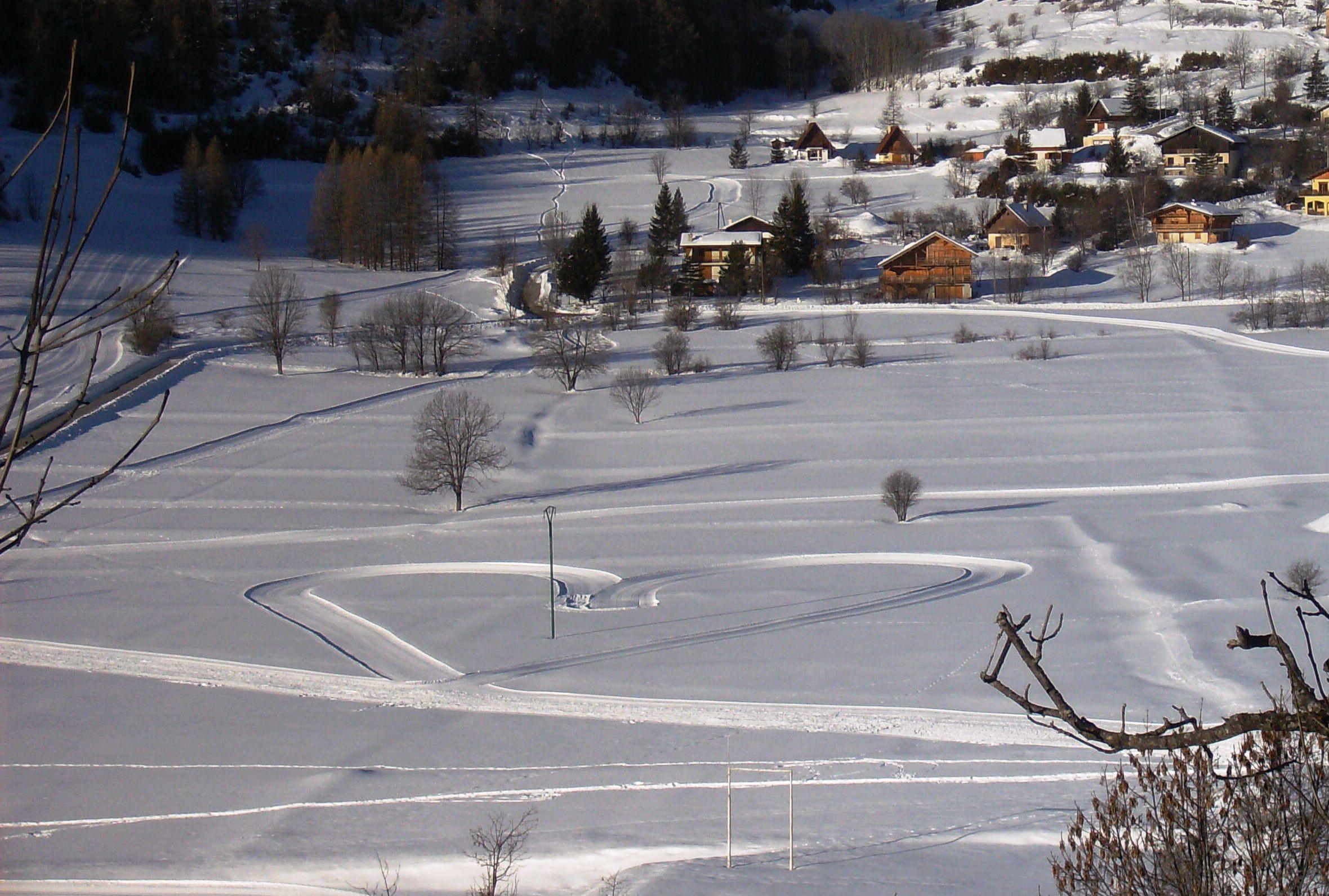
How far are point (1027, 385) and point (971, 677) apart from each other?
19103 millimetres

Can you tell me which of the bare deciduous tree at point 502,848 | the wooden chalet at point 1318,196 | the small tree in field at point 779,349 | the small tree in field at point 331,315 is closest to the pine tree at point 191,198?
the small tree in field at point 331,315

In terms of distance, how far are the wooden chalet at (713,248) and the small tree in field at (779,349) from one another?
11.0 metres

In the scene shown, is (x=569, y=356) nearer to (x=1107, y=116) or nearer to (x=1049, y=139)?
(x=1049, y=139)

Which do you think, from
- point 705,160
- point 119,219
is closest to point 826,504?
point 119,219

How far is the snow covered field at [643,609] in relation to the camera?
9383 mm

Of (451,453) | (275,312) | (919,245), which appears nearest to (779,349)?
(919,245)

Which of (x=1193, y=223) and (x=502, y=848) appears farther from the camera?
(x=1193, y=223)

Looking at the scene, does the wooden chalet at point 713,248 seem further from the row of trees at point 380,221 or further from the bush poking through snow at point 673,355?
the bush poking through snow at point 673,355

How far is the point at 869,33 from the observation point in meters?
88.4

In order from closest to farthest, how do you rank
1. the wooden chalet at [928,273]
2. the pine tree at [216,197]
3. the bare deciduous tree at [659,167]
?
1. the wooden chalet at [928,273]
2. the pine tree at [216,197]
3. the bare deciduous tree at [659,167]

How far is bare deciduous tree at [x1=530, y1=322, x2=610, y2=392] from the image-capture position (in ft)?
107

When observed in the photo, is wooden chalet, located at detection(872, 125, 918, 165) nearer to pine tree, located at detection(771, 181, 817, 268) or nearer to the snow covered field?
pine tree, located at detection(771, 181, 817, 268)

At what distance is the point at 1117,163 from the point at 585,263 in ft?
86.7

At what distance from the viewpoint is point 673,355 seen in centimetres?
3416
